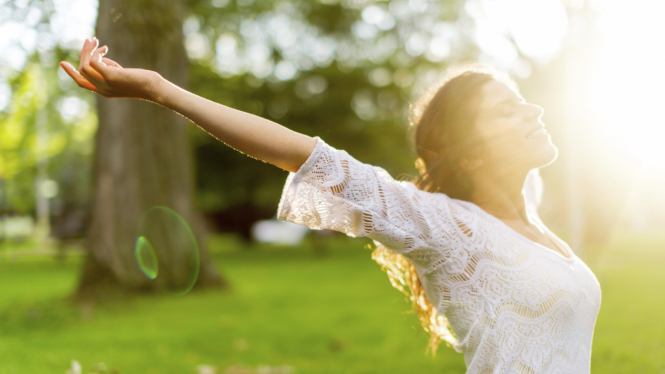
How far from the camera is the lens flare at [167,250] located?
8297 mm

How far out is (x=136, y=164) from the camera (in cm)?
828

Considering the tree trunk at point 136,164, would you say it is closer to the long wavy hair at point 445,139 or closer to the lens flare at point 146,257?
the lens flare at point 146,257

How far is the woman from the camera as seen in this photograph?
4.96 ft

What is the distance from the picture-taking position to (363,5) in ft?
68.9

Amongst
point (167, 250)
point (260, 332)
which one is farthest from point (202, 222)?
point (260, 332)

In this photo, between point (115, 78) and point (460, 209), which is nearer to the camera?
point (115, 78)

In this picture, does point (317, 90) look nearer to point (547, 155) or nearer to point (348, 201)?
point (547, 155)

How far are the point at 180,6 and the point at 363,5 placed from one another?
1395 centimetres

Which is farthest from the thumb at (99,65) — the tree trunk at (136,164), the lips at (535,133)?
the tree trunk at (136,164)

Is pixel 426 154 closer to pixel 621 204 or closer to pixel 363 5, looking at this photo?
pixel 621 204

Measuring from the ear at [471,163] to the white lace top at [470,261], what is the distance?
6.2 inches

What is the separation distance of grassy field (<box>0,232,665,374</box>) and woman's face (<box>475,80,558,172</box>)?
1024 mm

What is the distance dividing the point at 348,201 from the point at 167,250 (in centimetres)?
754

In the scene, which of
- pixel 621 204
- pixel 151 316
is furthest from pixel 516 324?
pixel 621 204
